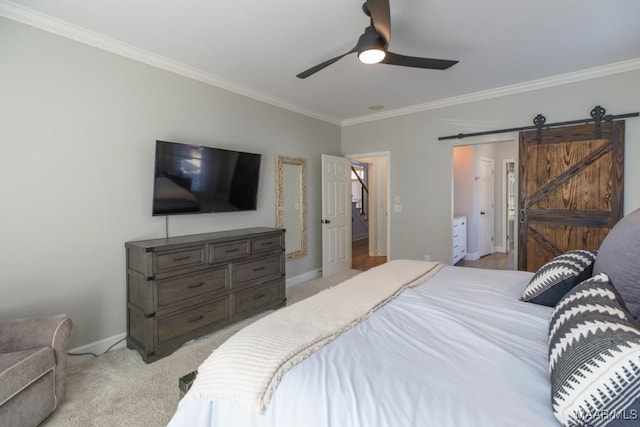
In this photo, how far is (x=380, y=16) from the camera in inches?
72.0

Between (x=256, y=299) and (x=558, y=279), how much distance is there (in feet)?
8.77

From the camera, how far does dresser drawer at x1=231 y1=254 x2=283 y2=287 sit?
3145 mm

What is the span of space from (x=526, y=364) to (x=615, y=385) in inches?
12.1

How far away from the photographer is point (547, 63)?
3.19m

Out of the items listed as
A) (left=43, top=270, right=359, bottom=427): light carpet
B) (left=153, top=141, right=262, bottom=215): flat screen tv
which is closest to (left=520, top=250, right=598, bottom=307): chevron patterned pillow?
(left=43, top=270, right=359, bottom=427): light carpet

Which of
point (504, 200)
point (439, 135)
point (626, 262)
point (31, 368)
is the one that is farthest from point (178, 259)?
point (504, 200)

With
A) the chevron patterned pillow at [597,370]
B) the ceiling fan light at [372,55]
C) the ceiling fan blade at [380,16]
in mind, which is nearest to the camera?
the chevron patterned pillow at [597,370]

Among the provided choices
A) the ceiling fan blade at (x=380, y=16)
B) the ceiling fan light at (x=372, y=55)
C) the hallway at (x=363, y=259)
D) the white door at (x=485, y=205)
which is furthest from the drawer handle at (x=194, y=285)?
the white door at (x=485, y=205)

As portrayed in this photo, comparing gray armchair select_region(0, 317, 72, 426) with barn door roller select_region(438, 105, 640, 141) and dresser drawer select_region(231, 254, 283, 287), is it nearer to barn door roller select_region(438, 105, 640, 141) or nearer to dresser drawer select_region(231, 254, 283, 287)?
dresser drawer select_region(231, 254, 283, 287)

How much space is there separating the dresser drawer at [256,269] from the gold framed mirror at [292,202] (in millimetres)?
745

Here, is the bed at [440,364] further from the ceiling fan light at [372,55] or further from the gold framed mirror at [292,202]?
the gold framed mirror at [292,202]

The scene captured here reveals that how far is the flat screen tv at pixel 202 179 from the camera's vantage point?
2.91 metres

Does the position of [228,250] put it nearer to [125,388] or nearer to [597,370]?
[125,388]

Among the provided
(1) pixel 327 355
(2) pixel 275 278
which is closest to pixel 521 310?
(1) pixel 327 355
